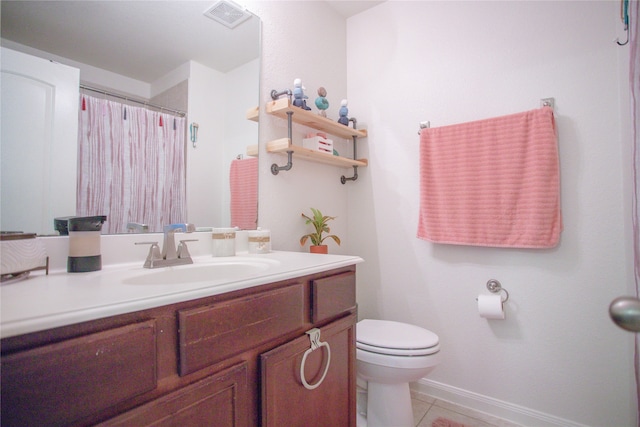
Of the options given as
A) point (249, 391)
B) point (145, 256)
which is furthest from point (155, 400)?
point (145, 256)

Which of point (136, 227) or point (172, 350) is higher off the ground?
point (136, 227)

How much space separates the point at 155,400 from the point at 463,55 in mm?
2029

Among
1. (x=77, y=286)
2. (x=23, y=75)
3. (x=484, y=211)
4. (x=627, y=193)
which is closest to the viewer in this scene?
(x=77, y=286)

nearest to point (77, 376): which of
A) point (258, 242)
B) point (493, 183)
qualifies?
point (258, 242)

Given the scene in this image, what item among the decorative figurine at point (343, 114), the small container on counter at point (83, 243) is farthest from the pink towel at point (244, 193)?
the decorative figurine at point (343, 114)

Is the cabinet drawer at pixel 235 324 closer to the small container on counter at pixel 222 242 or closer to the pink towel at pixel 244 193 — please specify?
the small container on counter at pixel 222 242

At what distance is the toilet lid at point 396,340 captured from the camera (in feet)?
4.26

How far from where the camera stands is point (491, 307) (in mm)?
1484

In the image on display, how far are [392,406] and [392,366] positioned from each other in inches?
9.9

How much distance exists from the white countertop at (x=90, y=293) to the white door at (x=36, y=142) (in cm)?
19

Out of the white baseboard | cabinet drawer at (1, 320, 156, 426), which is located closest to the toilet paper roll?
the white baseboard

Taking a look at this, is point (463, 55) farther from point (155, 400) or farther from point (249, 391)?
point (155, 400)

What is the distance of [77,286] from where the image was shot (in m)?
0.68

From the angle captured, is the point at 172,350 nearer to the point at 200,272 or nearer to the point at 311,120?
the point at 200,272
